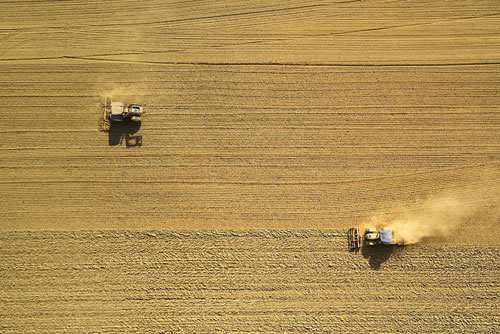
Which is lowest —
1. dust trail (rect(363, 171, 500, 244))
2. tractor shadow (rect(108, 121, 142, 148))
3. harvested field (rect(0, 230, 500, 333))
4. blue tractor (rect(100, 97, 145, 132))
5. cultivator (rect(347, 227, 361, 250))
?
harvested field (rect(0, 230, 500, 333))

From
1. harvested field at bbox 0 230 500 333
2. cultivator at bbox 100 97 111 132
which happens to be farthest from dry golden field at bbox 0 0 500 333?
cultivator at bbox 100 97 111 132

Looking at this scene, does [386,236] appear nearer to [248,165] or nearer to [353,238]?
[353,238]

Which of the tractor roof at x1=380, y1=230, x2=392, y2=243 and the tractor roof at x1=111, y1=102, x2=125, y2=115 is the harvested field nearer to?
the tractor roof at x1=380, y1=230, x2=392, y2=243

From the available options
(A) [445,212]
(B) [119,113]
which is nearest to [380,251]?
(A) [445,212]

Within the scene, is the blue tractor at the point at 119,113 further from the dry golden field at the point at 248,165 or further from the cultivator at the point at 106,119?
the dry golden field at the point at 248,165

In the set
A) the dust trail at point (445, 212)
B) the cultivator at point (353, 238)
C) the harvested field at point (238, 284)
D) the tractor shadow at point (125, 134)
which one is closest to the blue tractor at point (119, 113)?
the tractor shadow at point (125, 134)

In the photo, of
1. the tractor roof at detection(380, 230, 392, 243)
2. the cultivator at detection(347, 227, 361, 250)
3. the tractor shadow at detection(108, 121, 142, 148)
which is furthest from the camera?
the tractor shadow at detection(108, 121, 142, 148)

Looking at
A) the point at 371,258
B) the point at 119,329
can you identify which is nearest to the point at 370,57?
the point at 371,258
